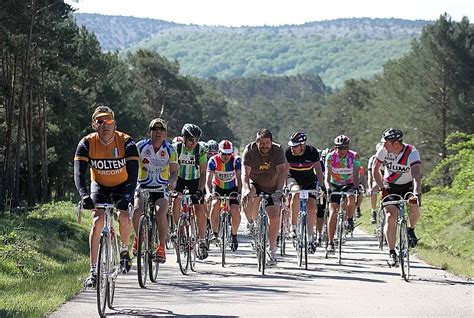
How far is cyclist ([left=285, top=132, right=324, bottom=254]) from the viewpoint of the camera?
1659cm

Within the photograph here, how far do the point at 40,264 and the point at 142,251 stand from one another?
14.1 feet

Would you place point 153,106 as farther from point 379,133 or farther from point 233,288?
point 233,288

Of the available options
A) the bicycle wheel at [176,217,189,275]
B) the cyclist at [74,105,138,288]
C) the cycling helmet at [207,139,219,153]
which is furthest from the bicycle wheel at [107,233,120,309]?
the cycling helmet at [207,139,219,153]

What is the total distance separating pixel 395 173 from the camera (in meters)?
14.7

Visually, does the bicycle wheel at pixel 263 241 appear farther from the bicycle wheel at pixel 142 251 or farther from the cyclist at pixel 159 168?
the bicycle wheel at pixel 142 251

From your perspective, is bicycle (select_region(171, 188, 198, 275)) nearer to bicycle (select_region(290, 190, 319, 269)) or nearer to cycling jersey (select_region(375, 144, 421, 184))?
bicycle (select_region(290, 190, 319, 269))

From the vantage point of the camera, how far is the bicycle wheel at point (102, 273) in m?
9.54

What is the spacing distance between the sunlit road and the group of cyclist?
51 centimetres

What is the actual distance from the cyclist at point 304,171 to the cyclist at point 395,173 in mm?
1923

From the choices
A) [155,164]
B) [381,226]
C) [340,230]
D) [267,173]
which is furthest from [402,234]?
[381,226]

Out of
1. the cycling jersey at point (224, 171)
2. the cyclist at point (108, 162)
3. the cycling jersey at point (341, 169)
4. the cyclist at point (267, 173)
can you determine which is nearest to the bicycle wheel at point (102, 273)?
the cyclist at point (108, 162)

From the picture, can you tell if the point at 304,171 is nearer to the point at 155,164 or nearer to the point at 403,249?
Result: the point at 403,249

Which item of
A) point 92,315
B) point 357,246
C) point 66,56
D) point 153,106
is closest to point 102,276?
point 92,315

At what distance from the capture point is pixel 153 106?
103 metres
